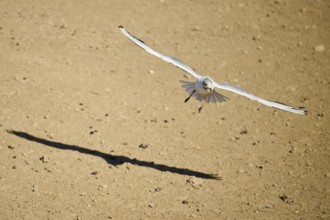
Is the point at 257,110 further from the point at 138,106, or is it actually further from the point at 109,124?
the point at 109,124

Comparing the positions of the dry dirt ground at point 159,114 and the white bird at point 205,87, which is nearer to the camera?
the dry dirt ground at point 159,114

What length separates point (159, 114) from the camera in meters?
8.01

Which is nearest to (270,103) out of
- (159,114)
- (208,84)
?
(208,84)

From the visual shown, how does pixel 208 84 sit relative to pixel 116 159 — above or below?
above

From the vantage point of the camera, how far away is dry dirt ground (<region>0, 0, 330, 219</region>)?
21.3 feet

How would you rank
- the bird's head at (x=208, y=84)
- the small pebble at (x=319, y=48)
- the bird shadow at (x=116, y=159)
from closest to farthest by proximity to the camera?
the bird's head at (x=208, y=84) < the bird shadow at (x=116, y=159) < the small pebble at (x=319, y=48)

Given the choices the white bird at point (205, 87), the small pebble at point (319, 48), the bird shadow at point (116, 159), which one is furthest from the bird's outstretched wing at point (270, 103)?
the small pebble at point (319, 48)

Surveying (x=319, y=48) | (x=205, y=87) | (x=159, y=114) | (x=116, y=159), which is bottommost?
(x=116, y=159)

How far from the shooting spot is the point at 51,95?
26.1ft

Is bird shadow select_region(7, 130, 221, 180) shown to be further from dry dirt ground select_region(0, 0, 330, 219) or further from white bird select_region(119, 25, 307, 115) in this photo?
white bird select_region(119, 25, 307, 115)

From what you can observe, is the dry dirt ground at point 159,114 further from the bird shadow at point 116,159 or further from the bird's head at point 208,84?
the bird's head at point 208,84

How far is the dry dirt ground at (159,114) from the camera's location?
6492 mm

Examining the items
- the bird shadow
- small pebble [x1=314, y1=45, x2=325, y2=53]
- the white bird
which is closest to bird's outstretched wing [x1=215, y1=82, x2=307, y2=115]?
the white bird

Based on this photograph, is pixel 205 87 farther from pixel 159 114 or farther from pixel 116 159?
pixel 116 159
